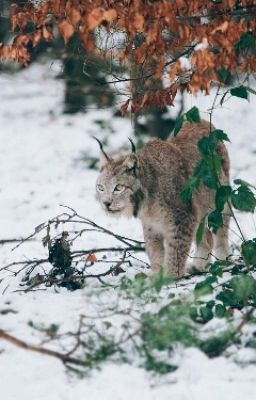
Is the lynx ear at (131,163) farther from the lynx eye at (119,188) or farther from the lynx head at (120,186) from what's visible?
the lynx eye at (119,188)

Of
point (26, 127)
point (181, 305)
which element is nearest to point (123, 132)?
point (26, 127)

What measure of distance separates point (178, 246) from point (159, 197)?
0.42m

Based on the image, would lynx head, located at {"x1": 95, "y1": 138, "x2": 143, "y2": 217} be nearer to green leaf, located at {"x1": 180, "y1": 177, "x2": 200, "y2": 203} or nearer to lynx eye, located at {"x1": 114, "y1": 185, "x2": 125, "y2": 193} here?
lynx eye, located at {"x1": 114, "y1": 185, "x2": 125, "y2": 193}

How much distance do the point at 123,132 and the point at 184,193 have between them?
296 inches

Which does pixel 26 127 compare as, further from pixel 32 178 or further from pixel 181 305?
pixel 181 305

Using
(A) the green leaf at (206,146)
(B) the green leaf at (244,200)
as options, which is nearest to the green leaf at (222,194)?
(B) the green leaf at (244,200)

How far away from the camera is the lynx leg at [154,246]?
6.79 m

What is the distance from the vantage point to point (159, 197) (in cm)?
667

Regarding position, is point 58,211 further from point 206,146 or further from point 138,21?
point 138,21

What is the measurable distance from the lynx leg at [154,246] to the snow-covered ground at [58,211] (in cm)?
99

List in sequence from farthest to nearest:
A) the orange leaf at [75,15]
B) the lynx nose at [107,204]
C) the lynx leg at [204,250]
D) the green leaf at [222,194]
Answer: the lynx leg at [204,250], the lynx nose at [107,204], the green leaf at [222,194], the orange leaf at [75,15]

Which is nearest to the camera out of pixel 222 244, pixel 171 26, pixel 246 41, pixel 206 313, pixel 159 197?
pixel 171 26

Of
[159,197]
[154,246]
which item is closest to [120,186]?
[159,197]

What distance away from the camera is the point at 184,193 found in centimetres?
541
